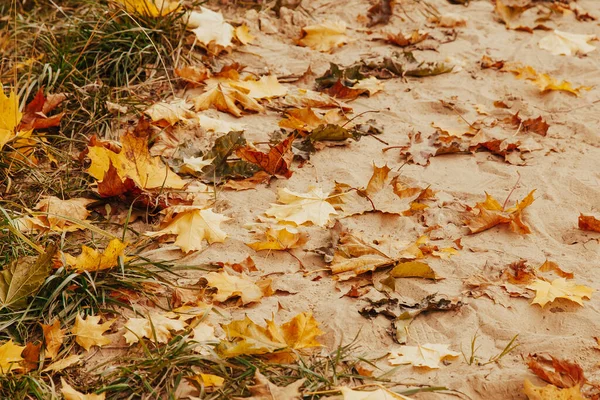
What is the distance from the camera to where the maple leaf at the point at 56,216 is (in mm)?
2607

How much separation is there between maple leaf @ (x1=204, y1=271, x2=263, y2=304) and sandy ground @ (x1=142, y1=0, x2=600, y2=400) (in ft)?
0.12

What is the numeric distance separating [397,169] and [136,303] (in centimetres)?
128

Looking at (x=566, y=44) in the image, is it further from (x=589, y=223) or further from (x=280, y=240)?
(x=280, y=240)

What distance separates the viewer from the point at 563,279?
2.42 metres

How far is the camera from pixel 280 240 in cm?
260

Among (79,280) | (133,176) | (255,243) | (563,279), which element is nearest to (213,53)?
(133,176)

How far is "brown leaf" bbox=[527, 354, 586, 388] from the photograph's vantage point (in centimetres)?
202

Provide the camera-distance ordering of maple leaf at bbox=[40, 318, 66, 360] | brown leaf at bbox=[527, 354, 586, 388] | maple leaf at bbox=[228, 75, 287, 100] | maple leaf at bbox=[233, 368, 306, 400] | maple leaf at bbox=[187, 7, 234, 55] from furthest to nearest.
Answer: maple leaf at bbox=[187, 7, 234, 55], maple leaf at bbox=[228, 75, 287, 100], maple leaf at bbox=[40, 318, 66, 360], brown leaf at bbox=[527, 354, 586, 388], maple leaf at bbox=[233, 368, 306, 400]

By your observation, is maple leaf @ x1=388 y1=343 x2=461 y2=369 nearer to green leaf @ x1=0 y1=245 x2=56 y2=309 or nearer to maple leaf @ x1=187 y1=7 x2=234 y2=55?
green leaf @ x1=0 y1=245 x2=56 y2=309

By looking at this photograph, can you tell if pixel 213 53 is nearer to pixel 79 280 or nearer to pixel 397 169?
pixel 397 169

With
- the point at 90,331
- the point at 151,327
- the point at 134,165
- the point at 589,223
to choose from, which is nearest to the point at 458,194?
the point at 589,223

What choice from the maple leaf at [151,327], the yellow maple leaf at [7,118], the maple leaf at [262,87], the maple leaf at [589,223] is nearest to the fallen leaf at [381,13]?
the maple leaf at [262,87]

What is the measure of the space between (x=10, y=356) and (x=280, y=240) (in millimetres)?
966

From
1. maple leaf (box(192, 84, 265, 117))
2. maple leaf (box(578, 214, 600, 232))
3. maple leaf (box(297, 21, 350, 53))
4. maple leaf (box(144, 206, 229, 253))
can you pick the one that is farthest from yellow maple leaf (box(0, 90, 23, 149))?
maple leaf (box(578, 214, 600, 232))
